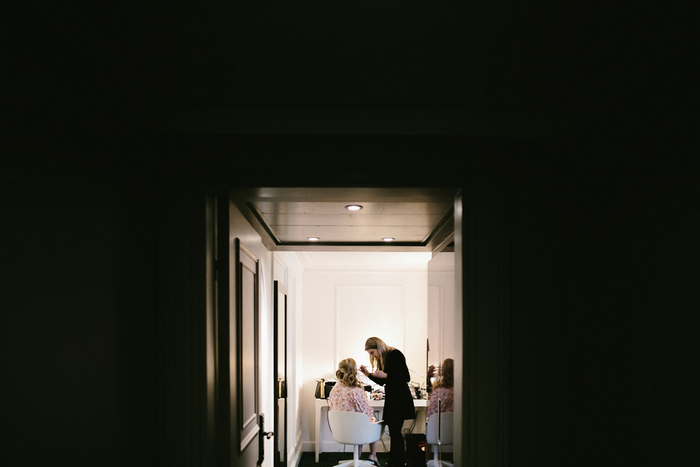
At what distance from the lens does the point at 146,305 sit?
1.70m

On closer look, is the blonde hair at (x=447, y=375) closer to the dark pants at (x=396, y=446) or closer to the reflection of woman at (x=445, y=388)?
the reflection of woman at (x=445, y=388)

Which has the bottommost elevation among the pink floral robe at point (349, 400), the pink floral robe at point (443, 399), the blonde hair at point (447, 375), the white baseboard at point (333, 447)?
the white baseboard at point (333, 447)

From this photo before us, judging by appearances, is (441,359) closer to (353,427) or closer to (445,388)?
(445,388)

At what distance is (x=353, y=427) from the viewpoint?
5281 mm

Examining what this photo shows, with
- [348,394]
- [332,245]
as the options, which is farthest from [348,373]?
[332,245]

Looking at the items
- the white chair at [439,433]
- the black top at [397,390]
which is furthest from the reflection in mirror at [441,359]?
the black top at [397,390]

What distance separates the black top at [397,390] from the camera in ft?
15.2

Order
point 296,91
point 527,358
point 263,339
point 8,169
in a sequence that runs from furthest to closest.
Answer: point 263,339 < point 527,358 < point 296,91 < point 8,169

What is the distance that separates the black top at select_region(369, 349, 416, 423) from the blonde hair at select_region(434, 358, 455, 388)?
1.65m

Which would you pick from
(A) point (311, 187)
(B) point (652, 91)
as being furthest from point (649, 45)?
(A) point (311, 187)

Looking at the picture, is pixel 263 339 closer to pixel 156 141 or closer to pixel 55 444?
pixel 156 141

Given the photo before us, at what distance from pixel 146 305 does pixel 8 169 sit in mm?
805

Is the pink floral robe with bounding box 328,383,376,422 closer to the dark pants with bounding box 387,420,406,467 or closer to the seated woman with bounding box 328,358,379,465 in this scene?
the seated woman with bounding box 328,358,379,465

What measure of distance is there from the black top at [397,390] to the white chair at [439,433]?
1.18m
